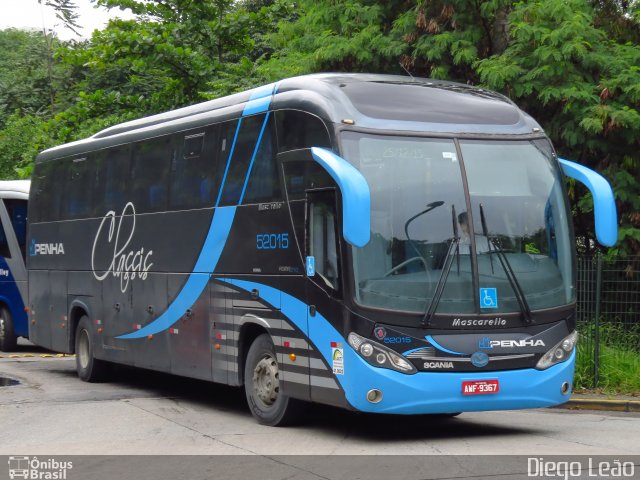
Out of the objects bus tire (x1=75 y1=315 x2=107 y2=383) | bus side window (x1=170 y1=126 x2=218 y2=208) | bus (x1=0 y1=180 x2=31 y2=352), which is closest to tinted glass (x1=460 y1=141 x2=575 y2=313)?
bus side window (x1=170 y1=126 x2=218 y2=208)

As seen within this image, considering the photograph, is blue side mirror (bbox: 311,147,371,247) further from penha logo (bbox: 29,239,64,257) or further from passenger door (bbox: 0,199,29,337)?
passenger door (bbox: 0,199,29,337)

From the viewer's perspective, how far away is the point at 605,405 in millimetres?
13773

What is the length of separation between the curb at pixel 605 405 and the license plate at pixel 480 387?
3.75 metres

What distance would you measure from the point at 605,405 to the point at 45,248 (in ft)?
30.9

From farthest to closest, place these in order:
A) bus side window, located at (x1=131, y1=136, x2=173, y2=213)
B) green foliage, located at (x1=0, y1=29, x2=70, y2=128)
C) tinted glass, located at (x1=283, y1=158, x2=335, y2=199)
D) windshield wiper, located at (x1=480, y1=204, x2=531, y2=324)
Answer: green foliage, located at (x1=0, y1=29, x2=70, y2=128) < bus side window, located at (x1=131, y1=136, x2=173, y2=213) < tinted glass, located at (x1=283, y1=158, x2=335, y2=199) < windshield wiper, located at (x1=480, y1=204, x2=531, y2=324)

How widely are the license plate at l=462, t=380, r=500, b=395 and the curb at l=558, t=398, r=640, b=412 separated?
12.3ft

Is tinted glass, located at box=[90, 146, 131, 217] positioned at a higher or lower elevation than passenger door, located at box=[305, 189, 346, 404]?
higher

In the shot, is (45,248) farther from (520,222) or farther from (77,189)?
(520,222)

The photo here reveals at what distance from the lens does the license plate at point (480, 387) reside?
1031 centimetres

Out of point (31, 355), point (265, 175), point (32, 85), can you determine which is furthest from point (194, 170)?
point (32, 85)

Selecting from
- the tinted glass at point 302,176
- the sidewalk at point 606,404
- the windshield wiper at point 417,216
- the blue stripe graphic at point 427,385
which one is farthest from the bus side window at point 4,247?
the windshield wiper at point 417,216

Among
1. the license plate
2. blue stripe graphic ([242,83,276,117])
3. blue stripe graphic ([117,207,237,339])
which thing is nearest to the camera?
the license plate

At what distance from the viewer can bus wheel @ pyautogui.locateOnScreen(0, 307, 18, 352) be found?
2248 cm

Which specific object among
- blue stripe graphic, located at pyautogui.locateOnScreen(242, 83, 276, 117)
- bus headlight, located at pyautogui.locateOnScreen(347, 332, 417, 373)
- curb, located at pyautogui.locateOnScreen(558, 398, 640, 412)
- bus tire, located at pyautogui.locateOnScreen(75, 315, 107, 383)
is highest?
blue stripe graphic, located at pyautogui.locateOnScreen(242, 83, 276, 117)
